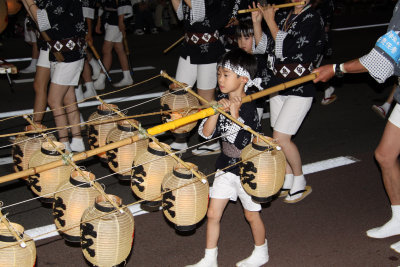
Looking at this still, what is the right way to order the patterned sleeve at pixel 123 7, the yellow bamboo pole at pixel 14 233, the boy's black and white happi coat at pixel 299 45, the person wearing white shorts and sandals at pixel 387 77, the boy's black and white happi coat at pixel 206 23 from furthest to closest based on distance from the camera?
the patterned sleeve at pixel 123 7 < the boy's black and white happi coat at pixel 206 23 < the boy's black and white happi coat at pixel 299 45 < the person wearing white shorts and sandals at pixel 387 77 < the yellow bamboo pole at pixel 14 233

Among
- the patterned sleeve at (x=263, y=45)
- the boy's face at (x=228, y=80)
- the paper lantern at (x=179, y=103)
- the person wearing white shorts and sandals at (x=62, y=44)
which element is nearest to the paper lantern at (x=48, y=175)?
the paper lantern at (x=179, y=103)

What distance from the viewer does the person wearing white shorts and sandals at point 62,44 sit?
471 centimetres

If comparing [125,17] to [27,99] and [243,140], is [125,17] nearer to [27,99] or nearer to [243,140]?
[27,99]

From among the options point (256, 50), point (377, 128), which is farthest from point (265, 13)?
point (377, 128)

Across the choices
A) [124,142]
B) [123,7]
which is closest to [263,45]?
[124,142]

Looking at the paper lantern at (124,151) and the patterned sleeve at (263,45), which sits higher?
the patterned sleeve at (263,45)

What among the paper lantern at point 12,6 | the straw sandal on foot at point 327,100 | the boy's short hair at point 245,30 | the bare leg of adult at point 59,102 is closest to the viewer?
the boy's short hair at point 245,30

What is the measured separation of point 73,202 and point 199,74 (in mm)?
2791

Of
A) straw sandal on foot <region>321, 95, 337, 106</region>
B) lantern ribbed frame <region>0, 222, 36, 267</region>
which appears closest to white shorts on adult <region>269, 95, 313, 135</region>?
lantern ribbed frame <region>0, 222, 36, 267</region>

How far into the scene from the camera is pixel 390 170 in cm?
404

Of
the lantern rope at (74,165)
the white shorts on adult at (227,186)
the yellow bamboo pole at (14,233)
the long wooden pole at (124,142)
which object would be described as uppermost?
the long wooden pole at (124,142)

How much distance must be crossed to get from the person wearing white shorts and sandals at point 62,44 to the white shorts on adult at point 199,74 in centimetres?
111

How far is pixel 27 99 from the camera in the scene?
25.2ft

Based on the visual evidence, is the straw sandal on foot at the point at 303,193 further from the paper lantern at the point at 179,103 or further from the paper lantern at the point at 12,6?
the paper lantern at the point at 12,6
